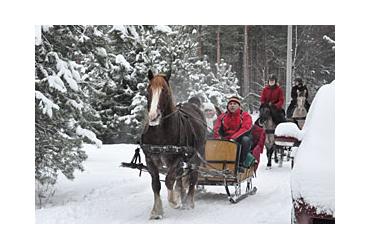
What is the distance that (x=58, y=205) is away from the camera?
6031 mm

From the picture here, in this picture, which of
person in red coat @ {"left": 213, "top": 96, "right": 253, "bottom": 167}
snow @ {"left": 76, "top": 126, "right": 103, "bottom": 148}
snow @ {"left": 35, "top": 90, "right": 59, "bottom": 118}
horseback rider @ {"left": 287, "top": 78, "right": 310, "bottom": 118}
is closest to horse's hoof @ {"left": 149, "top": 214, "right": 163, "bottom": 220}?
snow @ {"left": 76, "top": 126, "right": 103, "bottom": 148}

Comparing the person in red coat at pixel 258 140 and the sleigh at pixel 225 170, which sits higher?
the person in red coat at pixel 258 140

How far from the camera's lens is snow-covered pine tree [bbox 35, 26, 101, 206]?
6023 millimetres

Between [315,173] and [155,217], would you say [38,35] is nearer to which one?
[155,217]

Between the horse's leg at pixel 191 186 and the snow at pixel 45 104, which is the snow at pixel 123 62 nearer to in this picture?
the snow at pixel 45 104

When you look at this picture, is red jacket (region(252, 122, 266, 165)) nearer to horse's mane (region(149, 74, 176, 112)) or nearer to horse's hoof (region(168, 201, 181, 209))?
horse's hoof (region(168, 201, 181, 209))

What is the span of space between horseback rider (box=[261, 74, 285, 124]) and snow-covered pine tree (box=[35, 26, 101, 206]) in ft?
8.34

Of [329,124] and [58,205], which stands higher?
[329,124]

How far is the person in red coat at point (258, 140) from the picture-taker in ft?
24.0

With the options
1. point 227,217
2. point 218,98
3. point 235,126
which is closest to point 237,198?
point 227,217

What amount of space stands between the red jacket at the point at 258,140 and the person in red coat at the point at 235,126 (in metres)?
0.33

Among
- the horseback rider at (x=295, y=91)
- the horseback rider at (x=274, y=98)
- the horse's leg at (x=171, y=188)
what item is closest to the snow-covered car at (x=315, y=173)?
the horse's leg at (x=171, y=188)
